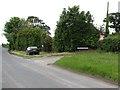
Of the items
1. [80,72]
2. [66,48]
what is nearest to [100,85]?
[80,72]

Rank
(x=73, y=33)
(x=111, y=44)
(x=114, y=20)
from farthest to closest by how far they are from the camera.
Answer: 1. (x=114, y=20)
2. (x=73, y=33)
3. (x=111, y=44)

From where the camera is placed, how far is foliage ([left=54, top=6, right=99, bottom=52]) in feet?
190

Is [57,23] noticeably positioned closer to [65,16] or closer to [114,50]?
[65,16]

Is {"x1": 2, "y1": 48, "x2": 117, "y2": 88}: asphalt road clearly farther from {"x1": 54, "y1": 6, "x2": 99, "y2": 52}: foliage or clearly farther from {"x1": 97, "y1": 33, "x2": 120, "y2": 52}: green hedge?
{"x1": 54, "y1": 6, "x2": 99, "y2": 52}: foliage

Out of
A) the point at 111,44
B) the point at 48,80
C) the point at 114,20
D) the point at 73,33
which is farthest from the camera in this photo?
the point at 114,20

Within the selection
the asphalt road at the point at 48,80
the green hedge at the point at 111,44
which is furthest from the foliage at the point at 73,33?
the asphalt road at the point at 48,80

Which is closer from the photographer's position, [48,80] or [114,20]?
[48,80]

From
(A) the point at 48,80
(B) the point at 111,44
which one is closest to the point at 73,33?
(B) the point at 111,44

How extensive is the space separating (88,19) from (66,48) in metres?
6.42

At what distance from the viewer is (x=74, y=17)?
2318 inches

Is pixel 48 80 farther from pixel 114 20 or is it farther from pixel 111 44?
pixel 114 20

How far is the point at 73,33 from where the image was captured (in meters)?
58.1

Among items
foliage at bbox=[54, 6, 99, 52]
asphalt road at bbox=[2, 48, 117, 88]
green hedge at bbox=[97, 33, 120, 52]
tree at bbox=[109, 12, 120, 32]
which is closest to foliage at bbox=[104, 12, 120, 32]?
tree at bbox=[109, 12, 120, 32]

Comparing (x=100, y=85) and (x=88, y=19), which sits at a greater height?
(x=88, y=19)
